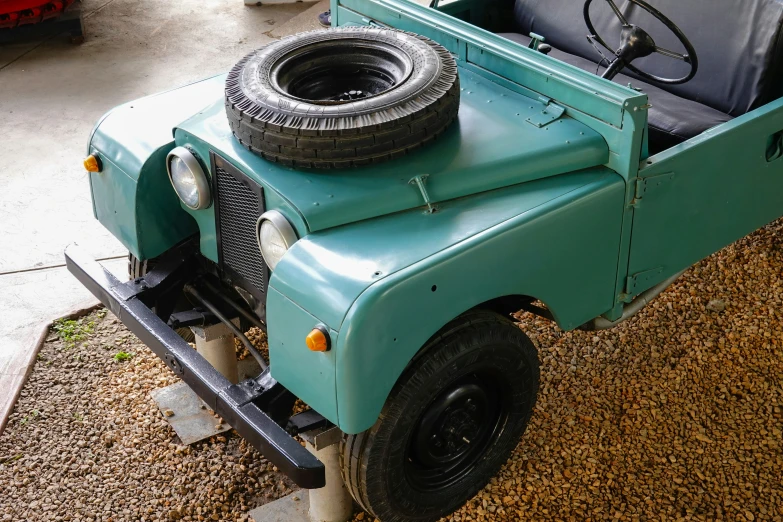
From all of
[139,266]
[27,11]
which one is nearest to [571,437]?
[139,266]

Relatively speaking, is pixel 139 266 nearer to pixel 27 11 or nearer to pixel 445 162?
pixel 445 162

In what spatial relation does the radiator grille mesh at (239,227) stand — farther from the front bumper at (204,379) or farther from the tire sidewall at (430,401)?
the tire sidewall at (430,401)

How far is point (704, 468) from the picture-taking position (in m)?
3.03

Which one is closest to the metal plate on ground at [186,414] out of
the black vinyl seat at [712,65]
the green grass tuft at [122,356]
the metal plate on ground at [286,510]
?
the green grass tuft at [122,356]

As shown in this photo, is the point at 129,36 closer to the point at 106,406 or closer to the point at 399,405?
the point at 106,406

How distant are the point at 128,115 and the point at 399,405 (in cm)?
147

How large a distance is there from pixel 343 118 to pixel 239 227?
525 mm

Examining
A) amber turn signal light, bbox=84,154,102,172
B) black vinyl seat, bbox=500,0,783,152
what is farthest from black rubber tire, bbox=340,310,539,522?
amber turn signal light, bbox=84,154,102,172

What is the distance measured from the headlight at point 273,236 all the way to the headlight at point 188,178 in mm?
332

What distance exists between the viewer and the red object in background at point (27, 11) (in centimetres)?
634

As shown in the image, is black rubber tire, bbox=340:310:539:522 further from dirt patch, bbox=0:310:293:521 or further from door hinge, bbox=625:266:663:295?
dirt patch, bbox=0:310:293:521

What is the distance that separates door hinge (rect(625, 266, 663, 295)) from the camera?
283 cm

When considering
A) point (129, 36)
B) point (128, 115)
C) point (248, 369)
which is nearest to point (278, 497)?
point (248, 369)

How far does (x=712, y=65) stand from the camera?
3.38 metres
